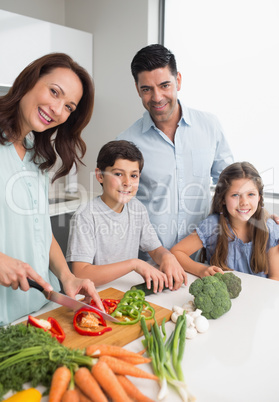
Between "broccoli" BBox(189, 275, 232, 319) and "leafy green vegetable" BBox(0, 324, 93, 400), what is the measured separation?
47cm

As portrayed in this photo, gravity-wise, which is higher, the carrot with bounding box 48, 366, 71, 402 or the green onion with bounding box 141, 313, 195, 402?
the carrot with bounding box 48, 366, 71, 402

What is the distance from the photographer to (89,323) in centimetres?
105

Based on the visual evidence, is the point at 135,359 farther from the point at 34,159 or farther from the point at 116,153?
the point at 116,153

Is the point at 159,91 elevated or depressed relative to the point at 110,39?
depressed

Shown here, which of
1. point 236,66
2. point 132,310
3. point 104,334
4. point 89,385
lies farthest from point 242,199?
point 236,66

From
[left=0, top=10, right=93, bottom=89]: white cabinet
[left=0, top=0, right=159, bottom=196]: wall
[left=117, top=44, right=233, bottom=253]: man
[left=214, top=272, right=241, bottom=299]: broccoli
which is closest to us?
[left=214, top=272, right=241, bottom=299]: broccoli

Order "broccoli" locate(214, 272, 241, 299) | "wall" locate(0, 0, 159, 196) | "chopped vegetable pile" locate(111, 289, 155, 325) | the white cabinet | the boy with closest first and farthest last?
"chopped vegetable pile" locate(111, 289, 155, 325)
"broccoli" locate(214, 272, 241, 299)
the boy
the white cabinet
"wall" locate(0, 0, 159, 196)

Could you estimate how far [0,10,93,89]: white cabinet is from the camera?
106 inches

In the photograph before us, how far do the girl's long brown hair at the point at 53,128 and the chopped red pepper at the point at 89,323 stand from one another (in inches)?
21.7

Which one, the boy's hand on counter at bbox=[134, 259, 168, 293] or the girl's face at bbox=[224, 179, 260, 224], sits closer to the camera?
the boy's hand on counter at bbox=[134, 259, 168, 293]

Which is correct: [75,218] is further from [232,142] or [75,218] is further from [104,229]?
[232,142]

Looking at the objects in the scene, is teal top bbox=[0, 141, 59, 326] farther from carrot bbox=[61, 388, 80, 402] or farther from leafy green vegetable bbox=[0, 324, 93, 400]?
carrot bbox=[61, 388, 80, 402]

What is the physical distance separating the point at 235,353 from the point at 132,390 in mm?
343

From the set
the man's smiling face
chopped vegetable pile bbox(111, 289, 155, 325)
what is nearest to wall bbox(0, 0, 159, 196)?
the man's smiling face
